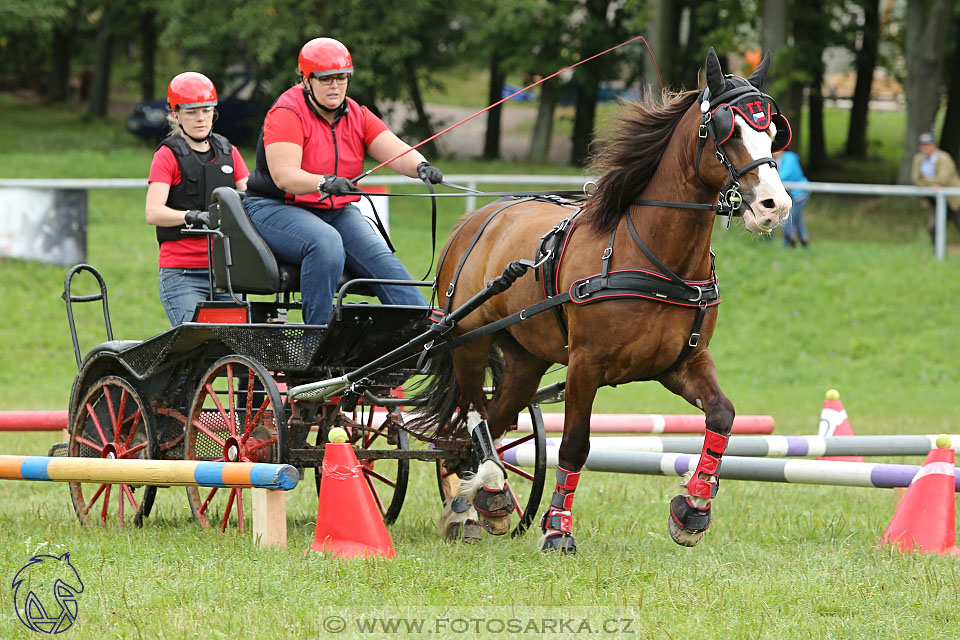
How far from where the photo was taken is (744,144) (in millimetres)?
5281

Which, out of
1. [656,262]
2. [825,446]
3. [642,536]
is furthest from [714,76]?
[825,446]

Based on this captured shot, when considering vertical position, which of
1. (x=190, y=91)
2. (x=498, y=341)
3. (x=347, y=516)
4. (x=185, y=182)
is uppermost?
(x=190, y=91)

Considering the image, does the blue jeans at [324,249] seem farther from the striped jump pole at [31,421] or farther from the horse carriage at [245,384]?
the striped jump pole at [31,421]

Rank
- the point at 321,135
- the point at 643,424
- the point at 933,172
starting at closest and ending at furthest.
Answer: the point at 321,135 < the point at 643,424 < the point at 933,172

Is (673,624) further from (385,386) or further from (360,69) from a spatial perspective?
(360,69)

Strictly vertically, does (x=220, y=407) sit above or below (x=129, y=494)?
above

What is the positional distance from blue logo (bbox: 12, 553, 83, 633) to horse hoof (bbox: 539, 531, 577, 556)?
2.00 meters

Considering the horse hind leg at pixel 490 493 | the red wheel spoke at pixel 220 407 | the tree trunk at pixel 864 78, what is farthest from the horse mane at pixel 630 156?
the tree trunk at pixel 864 78

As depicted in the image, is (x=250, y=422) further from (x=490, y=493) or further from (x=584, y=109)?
(x=584, y=109)

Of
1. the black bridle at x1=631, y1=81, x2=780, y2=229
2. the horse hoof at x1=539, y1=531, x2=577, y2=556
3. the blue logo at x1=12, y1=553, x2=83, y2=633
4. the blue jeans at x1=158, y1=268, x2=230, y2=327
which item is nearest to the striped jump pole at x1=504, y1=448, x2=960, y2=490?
the horse hoof at x1=539, y1=531, x2=577, y2=556

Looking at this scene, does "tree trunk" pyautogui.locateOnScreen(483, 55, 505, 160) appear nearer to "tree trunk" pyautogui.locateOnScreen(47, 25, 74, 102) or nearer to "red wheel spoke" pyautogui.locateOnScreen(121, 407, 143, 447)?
"tree trunk" pyautogui.locateOnScreen(47, 25, 74, 102)

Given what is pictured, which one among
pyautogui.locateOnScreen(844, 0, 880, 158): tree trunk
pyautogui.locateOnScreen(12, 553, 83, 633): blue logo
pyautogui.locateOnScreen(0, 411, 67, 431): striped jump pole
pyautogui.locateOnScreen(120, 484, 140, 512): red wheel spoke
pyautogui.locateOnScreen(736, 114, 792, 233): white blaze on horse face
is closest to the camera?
pyautogui.locateOnScreen(12, 553, 83, 633): blue logo

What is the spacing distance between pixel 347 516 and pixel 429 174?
6.32 feet

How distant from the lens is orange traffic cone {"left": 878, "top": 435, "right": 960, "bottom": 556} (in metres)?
5.93
